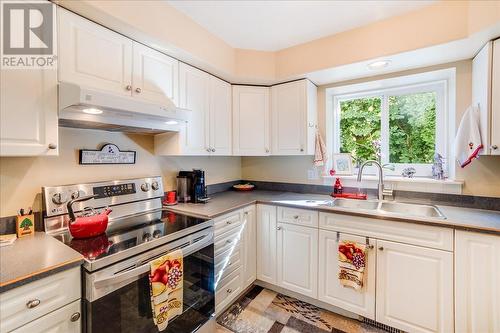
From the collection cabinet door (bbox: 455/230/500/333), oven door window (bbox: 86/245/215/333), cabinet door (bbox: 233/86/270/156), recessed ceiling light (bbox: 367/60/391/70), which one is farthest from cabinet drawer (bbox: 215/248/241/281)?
recessed ceiling light (bbox: 367/60/391/70)

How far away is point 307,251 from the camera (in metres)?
1.98

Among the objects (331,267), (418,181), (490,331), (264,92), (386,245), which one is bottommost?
(490,331)

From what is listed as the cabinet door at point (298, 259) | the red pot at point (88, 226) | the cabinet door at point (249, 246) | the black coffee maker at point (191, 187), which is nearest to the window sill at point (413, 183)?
the cabinet door at point (298, 259)

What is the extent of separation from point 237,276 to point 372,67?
7.24 ft

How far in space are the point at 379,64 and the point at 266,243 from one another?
1896mm

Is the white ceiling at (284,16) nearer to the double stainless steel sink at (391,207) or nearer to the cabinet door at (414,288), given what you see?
the double stainless steel sink at (391,207)

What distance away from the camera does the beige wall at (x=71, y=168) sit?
4.20 feet

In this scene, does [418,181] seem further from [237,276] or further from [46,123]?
[46,123]

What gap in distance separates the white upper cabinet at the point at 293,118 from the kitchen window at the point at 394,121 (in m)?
0.34

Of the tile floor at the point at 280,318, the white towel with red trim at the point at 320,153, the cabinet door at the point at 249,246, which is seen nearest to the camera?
the tile floor at the point at 280,318

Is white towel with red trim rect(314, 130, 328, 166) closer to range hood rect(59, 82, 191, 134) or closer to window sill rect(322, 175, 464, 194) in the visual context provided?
window sill rect(322, 175, 464, 194)

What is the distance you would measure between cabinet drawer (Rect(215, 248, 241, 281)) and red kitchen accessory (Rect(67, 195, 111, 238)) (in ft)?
2.70

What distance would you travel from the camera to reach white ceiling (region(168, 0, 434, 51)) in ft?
5.39

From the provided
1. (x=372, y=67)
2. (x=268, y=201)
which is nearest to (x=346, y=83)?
(x=372, y=67)
